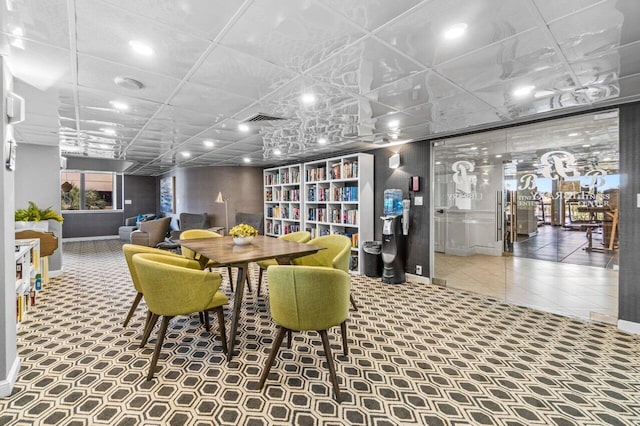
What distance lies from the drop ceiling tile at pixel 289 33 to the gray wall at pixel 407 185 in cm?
340

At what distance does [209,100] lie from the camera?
3.12 meters

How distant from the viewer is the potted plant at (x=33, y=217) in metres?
4.64

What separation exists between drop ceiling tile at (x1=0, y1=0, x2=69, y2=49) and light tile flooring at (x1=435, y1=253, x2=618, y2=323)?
5253 mm

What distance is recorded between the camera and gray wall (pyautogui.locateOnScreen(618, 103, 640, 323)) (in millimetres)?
3207

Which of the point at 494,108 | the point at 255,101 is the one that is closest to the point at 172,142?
the point at 255,101

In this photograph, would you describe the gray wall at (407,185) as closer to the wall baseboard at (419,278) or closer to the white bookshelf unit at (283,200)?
the wall baseboard at (419,278)

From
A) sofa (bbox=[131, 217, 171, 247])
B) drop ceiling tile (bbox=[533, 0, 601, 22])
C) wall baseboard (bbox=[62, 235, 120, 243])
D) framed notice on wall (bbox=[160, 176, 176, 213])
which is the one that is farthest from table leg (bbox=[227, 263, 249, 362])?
wall baseboard (bbox=[62, 235, 120, 243])

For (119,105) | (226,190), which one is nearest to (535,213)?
(119,105)

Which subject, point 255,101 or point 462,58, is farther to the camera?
point 255,101

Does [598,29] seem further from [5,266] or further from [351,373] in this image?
[5,266]

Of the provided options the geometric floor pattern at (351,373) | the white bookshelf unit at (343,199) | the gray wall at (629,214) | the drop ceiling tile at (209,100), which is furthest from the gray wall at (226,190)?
the gray wall at (629,214)

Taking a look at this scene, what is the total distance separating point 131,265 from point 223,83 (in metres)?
2.07

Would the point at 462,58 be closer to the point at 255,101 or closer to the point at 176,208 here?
the point at 255,101

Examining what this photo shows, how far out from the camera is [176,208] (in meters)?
10.0
